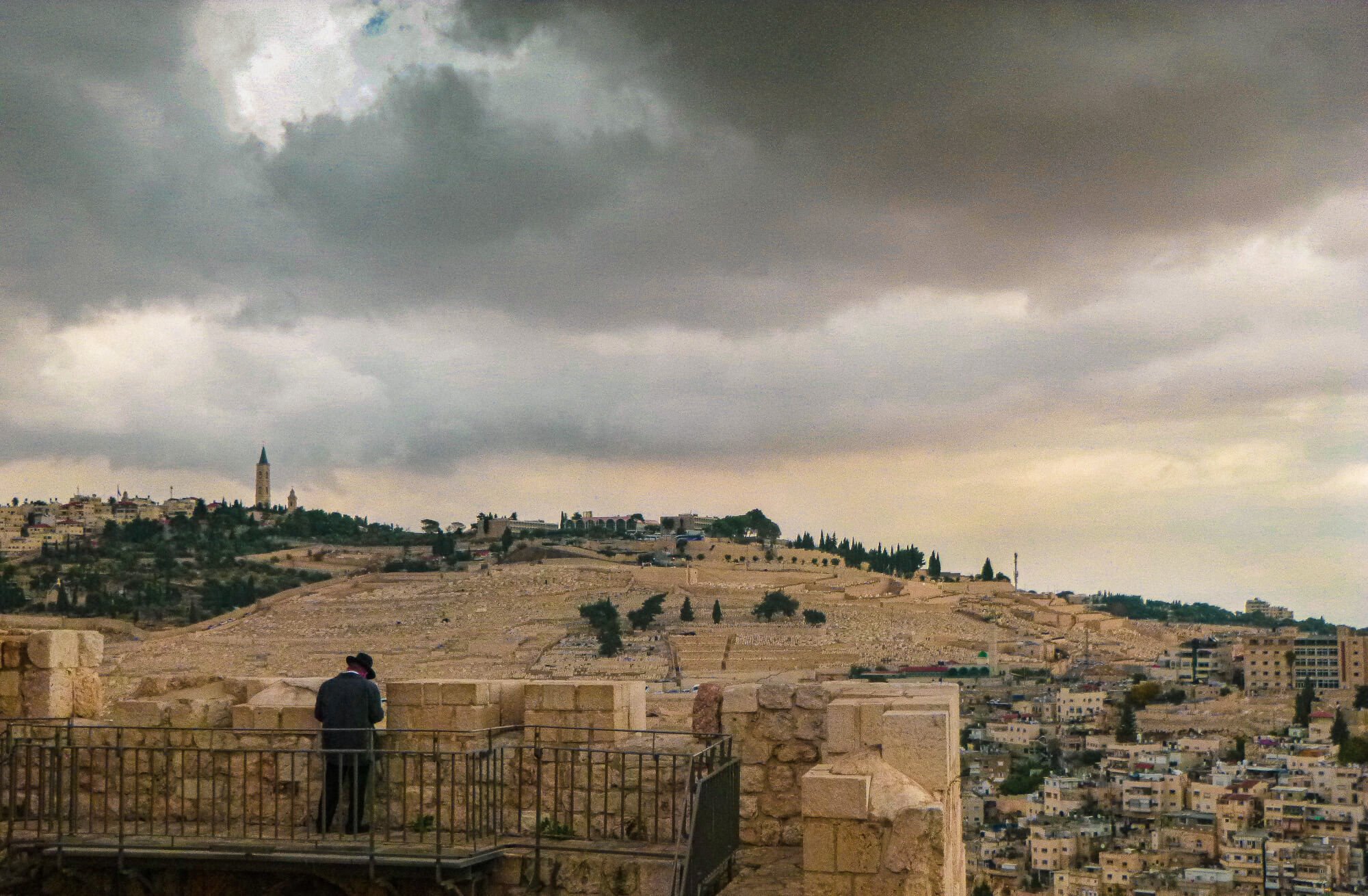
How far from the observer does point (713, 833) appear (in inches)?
230

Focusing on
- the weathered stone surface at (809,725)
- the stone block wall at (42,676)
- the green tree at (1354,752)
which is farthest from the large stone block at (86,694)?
the green tree at (1354,752)

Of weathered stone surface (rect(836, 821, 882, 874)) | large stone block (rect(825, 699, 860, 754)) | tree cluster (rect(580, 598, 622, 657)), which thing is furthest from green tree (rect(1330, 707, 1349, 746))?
weathered stone surface (rect(836, 821, 882, 874))

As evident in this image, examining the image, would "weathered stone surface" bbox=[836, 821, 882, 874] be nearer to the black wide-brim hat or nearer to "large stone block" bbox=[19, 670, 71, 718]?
the black wide-brim hat

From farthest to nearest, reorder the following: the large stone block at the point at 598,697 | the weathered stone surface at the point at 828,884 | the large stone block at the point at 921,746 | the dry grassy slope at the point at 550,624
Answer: the dry grassy slope at the point at 550,624 → the large stone block at the point at 598,697 → the large stone block at the point at 921,746 → the weathered stone surface at the point at 828,884

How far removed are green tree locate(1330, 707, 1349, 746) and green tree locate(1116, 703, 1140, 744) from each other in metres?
10.6

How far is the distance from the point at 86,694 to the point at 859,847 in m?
4.97

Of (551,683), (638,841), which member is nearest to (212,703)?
(551,683)

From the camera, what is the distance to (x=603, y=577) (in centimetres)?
12619

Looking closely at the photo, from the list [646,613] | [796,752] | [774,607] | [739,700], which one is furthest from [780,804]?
[774,607]

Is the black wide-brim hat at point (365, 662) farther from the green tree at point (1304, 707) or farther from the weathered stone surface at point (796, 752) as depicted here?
the green tree at point (1304, 707)

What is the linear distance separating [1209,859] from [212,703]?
56.0m

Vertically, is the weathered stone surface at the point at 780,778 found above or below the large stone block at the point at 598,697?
below

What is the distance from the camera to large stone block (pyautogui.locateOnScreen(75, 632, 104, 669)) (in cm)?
824

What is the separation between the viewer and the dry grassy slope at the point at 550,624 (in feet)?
287
